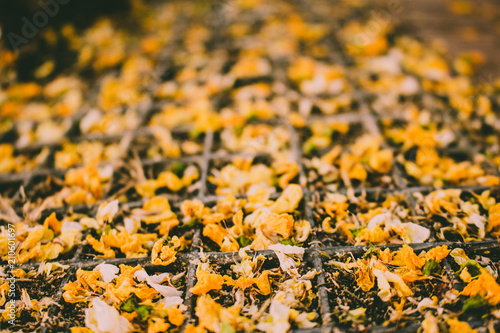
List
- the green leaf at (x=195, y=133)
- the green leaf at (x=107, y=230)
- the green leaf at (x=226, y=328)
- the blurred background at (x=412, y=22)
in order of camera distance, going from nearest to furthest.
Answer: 1. the green leaf at (x=226, y=328)
2. the green leaf at (x=107, y=230)
3. the green leaf at (x=195, y=133)
4. the blurred background at (x=412, y=22)

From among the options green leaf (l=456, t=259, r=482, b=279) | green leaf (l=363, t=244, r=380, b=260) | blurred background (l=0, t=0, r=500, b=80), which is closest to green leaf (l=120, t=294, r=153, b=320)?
green leaf (l=363, t=244, r=380, b=260)

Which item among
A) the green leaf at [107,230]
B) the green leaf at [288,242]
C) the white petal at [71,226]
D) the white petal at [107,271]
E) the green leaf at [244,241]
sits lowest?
the green leaf at [288,242]

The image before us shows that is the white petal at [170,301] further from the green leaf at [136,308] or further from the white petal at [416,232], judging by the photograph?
the white petal at [416,232]

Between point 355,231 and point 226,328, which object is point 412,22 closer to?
point 355,231

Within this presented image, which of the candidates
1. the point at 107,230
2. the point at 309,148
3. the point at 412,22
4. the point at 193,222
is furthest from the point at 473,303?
the point at 412,22

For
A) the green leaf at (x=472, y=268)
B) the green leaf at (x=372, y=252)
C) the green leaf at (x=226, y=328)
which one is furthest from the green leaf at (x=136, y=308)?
the green leaf at (x=472, y=268)

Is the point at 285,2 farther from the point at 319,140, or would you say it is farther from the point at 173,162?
the point at 173,162
